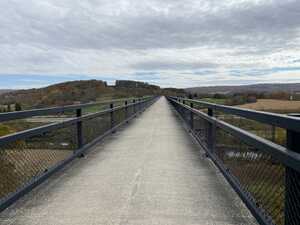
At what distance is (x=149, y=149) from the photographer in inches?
319

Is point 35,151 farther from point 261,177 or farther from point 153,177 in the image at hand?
point 261,177

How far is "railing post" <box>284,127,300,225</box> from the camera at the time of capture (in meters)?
2.67

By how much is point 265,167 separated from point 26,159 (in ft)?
9.89

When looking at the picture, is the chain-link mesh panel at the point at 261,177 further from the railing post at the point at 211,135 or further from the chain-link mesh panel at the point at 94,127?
the chain-link mesh panel at the point at 94,127

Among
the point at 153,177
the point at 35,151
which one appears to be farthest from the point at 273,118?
the point at 35,151

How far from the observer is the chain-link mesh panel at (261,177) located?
3305 mm

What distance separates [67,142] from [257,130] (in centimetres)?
355

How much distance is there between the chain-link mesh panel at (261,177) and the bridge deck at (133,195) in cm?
23

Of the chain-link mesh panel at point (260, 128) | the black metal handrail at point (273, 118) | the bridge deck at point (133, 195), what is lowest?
the bridge deck at point (133, 195)

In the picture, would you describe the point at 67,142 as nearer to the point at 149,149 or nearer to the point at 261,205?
the point at 149,149

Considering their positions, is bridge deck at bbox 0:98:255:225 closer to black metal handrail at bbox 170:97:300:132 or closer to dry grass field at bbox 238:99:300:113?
black metal handrail at bbox 170:97:300:132

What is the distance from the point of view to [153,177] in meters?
5.44

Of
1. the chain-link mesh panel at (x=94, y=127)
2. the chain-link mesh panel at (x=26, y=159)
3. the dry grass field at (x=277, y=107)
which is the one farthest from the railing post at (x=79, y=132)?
the dry grass field at (x=277, y=107)

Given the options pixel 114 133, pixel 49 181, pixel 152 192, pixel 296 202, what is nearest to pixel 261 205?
pixel 296 202
